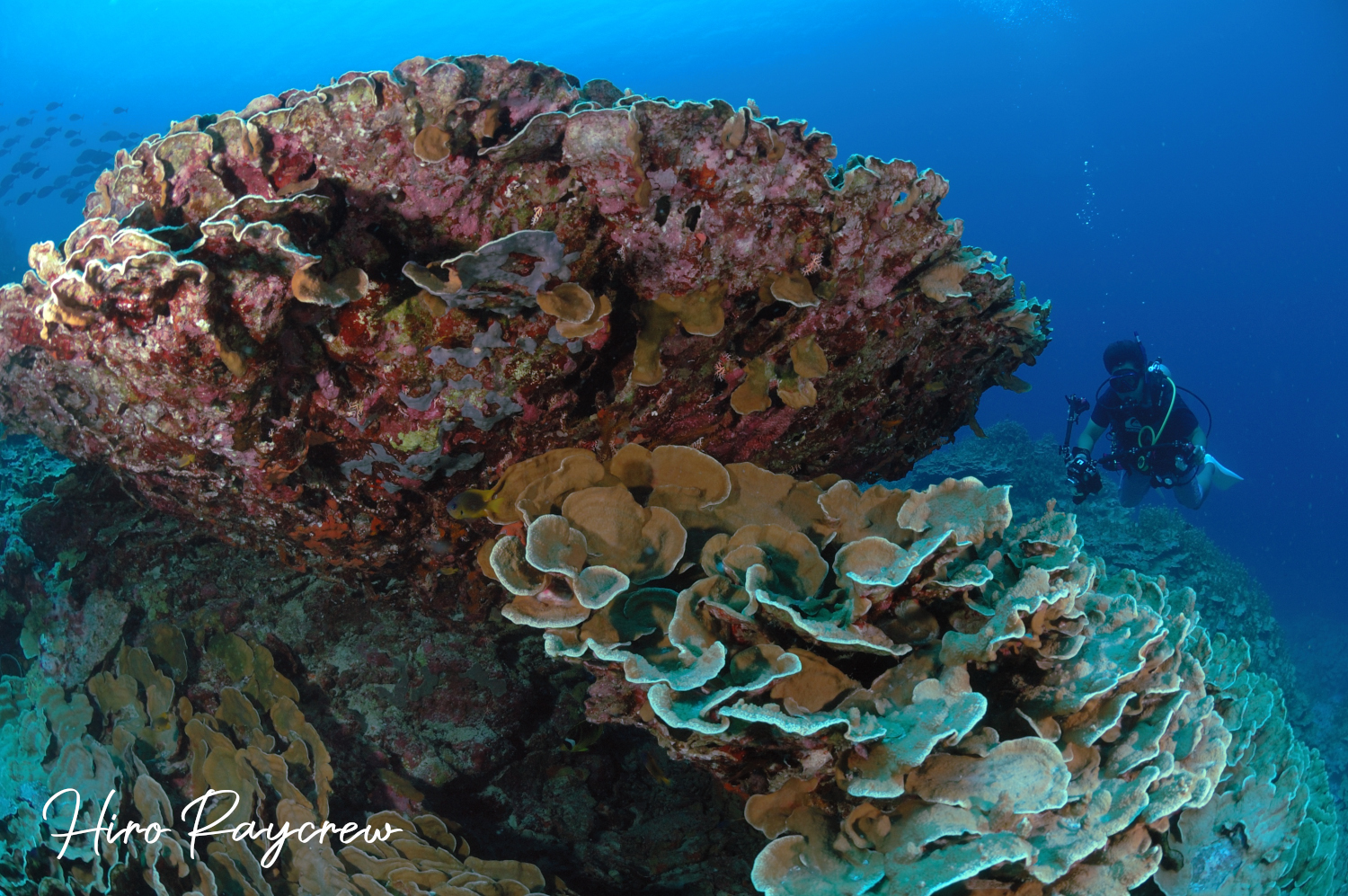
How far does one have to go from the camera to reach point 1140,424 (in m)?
10.1

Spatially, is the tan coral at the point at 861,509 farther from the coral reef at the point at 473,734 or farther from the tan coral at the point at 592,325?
the coral reef at the point at 473,734

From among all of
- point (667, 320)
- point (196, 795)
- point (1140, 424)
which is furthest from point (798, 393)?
point (1140, 424)

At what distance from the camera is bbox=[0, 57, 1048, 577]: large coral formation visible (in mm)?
2199

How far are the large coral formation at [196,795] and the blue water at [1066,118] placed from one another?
39.2 metres

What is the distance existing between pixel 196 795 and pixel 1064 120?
453 ft

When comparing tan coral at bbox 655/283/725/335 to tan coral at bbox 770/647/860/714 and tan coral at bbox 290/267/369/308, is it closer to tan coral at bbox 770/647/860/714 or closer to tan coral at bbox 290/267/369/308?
tan coral at bbox 290/267/369/308

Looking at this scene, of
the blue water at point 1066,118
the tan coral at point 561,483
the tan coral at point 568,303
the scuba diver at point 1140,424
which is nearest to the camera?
the tan coral at point 568,303

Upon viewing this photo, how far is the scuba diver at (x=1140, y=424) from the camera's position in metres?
9.69

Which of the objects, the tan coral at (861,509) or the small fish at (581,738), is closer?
the tan coral at (861,509)

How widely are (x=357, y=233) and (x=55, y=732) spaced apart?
4285 mm

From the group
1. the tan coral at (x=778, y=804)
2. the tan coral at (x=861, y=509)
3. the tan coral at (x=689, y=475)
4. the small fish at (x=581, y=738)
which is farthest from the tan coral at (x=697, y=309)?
the small fish at (x=581, y=738)

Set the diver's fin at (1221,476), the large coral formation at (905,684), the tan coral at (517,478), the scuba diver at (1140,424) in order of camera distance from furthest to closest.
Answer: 1. the diver's fin at (1221,476)
2. the scuba diver at (1140,424)
3. the tan coral at (517,478)
4. the large coral formation at (905,684)

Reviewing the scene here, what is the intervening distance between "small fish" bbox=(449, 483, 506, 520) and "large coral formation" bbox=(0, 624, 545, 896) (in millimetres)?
1684

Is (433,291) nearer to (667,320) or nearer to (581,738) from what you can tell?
(667,320)
